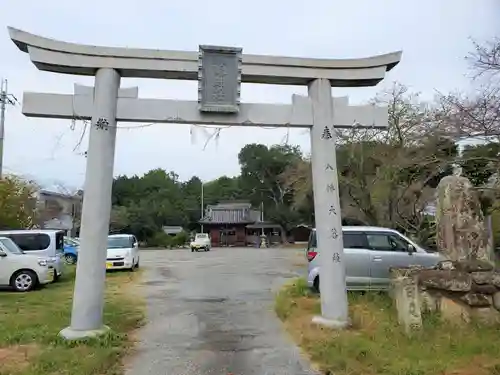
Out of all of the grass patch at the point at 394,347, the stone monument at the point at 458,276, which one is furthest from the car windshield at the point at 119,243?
the stone monument at the point at 458,276

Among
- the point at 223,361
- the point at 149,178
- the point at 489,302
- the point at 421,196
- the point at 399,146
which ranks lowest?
the point at 223,361

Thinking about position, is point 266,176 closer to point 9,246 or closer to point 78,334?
point 9,246

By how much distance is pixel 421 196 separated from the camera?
18.8m

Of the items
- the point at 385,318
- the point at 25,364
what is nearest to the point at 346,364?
the point at 385,318

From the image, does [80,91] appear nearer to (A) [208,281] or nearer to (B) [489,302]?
(B) [489,302]

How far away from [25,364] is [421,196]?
15.8 metres

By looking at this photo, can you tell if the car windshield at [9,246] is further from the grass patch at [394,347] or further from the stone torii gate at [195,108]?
the grass patch at [394,347]

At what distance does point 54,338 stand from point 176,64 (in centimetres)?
469

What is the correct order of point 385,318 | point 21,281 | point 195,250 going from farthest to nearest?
point 195,250, point 21,281, point 385,318

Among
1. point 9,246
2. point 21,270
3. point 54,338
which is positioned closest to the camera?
point 54,338

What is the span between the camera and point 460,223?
8438 mm

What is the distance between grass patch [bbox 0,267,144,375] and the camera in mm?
5973

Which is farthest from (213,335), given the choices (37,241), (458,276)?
(37,241)

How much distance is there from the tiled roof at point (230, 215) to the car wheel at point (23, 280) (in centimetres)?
4265
